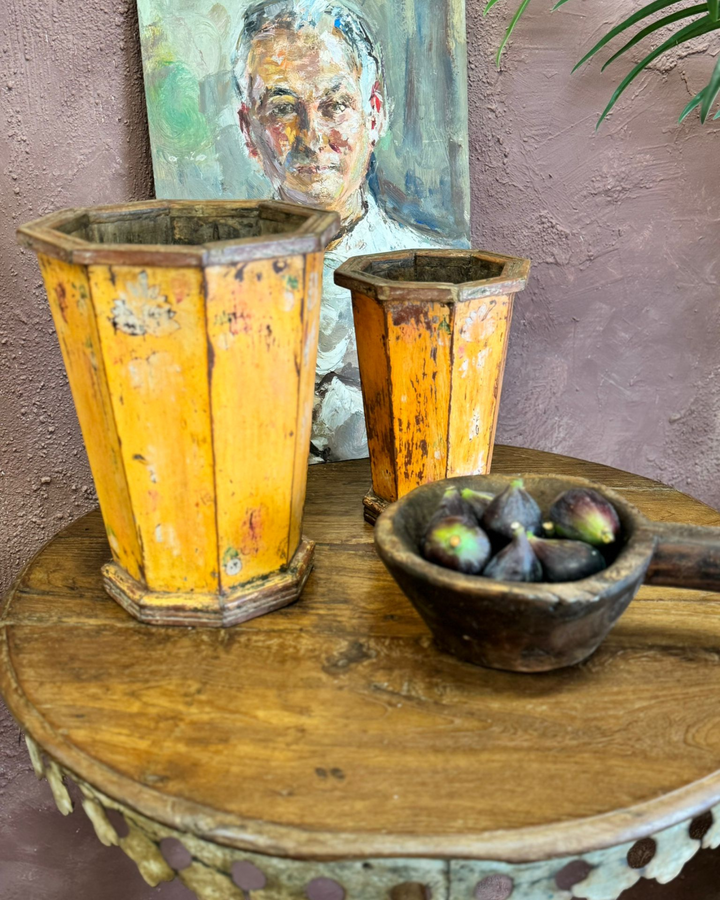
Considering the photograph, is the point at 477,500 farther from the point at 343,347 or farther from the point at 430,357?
the point at 343,347

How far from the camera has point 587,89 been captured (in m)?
1.24

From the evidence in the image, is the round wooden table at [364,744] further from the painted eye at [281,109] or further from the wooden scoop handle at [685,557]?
the painted eye at [281,109]

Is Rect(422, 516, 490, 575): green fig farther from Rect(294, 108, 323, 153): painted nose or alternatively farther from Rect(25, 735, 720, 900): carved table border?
Rect(294, 108, 323, 153): painted nose

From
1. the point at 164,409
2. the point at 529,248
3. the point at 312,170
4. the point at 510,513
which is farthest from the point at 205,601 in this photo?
the point at 529,248

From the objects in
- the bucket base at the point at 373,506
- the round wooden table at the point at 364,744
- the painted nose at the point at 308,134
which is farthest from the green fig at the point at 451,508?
the painted nose at the point at 308,134

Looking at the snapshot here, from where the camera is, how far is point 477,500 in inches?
29.3

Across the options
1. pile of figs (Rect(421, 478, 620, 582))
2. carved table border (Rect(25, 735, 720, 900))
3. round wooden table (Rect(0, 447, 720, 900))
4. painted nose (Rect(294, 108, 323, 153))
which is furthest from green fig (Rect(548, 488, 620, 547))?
painted nose (Rect(294, 108, 323, 153))

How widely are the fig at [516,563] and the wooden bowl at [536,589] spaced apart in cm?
2

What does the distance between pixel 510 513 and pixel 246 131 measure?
682mm

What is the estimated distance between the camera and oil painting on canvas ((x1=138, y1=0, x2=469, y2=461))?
3.46 feet

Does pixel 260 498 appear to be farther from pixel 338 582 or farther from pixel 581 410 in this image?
pixel 581 410

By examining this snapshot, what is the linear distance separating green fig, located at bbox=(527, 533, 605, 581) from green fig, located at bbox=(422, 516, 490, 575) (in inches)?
1.7

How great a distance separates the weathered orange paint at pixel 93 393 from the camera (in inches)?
27.2

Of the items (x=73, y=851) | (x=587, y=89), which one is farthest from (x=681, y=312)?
(x=73, y=851)
